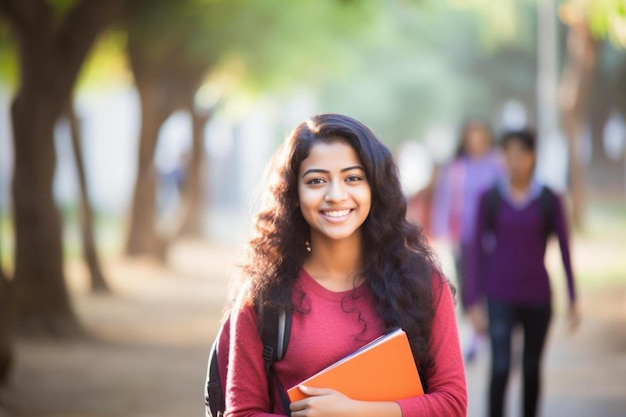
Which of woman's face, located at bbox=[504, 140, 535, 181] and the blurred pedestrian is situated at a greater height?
the blurred pedestrian

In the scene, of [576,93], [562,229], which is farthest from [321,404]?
[576,93]

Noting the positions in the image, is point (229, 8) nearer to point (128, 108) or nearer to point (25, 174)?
point (25, 174)

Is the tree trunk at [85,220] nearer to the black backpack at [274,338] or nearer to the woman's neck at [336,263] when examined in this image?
the woman's neck at [336,263]

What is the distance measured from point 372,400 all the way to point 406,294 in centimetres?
30

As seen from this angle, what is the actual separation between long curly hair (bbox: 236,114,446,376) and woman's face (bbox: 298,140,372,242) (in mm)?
28

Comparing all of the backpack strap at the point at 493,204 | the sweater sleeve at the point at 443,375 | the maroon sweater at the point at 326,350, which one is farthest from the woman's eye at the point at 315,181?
the backpack strap at the point at 493,204

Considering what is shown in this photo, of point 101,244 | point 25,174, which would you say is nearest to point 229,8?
point 25,174

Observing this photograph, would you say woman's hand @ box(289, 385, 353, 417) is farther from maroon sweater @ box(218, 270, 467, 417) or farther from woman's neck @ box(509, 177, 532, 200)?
woman's neck @ box(509, 177, 532, 200)

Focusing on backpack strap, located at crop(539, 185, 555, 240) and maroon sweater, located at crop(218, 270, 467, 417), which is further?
backpack strap, located at crop(539, 185, 555, 240)

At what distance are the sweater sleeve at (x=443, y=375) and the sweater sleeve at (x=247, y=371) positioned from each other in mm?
382

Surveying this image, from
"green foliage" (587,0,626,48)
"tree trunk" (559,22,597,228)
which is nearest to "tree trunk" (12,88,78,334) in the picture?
"green foliage" (587,0,626,48)

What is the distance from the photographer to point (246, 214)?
3.92 metres

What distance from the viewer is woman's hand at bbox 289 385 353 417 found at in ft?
10.5

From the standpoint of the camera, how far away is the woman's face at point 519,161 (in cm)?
716
